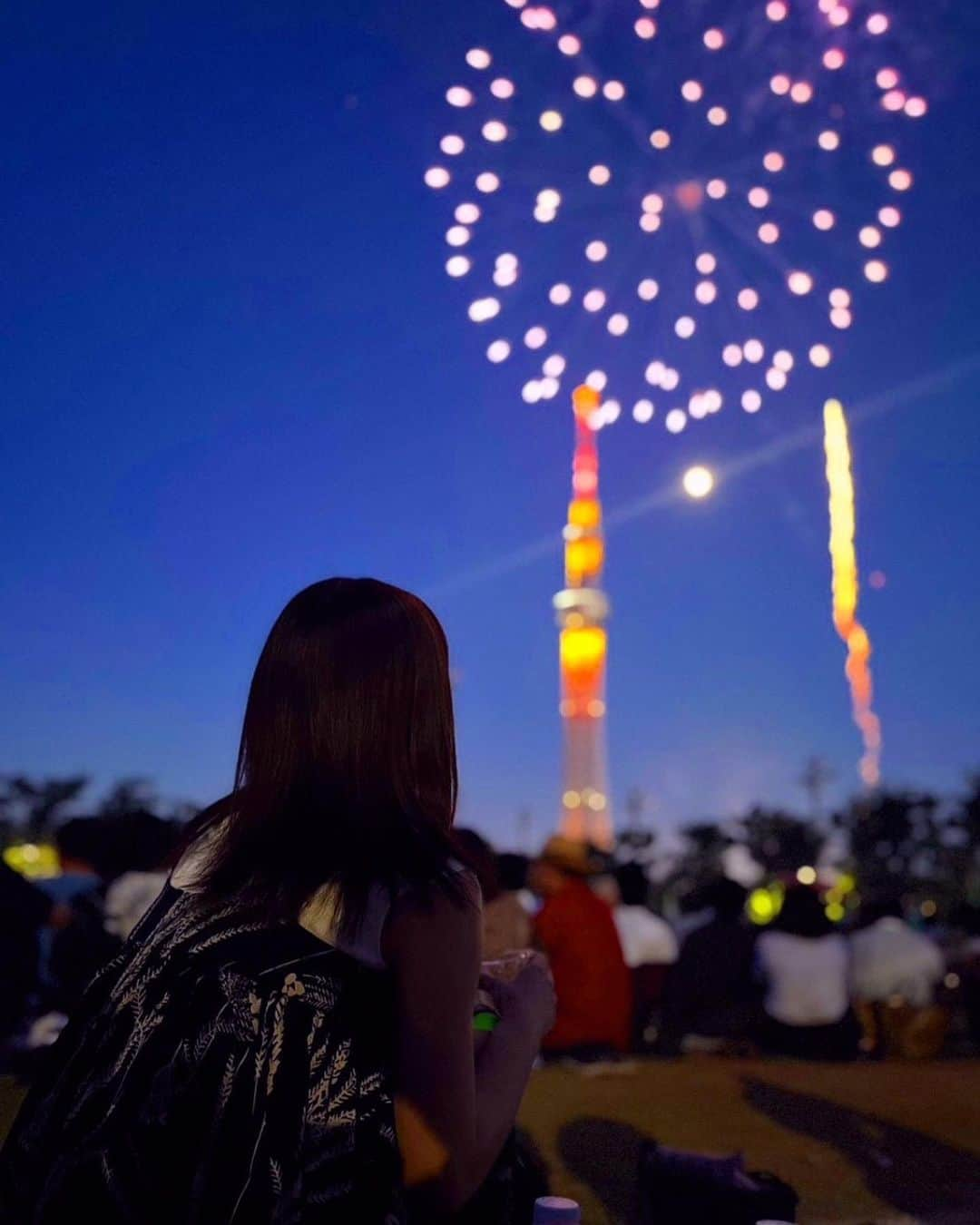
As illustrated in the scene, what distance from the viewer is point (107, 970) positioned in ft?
5.85

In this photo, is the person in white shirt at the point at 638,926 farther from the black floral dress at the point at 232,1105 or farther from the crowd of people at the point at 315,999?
the black floral dress at the point at 232,1105

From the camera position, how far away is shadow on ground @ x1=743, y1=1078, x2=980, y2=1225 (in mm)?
4980

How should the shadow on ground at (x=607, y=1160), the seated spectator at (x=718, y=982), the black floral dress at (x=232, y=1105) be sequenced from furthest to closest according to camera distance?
the seated spectator at (x=718, y=982) < the shadow on ground at (x=607, y=1160) < the black floral dress at (x=232, y=1105)

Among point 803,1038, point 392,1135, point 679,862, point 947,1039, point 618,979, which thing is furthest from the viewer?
point 679,862

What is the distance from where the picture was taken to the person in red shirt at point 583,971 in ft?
24.7

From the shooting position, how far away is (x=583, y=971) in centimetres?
750

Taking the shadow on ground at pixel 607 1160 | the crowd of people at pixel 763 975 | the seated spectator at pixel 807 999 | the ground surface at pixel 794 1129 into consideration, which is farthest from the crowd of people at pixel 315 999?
the seated spectator at pixel 807 999

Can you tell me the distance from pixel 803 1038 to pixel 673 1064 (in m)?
1.14

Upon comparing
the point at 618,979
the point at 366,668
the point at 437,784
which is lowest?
the point at 618,979

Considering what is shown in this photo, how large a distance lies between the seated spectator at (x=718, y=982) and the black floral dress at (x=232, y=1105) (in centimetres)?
731

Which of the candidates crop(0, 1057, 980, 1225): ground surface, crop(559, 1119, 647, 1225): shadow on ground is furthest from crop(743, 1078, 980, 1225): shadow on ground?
crop(559, 1119, 647, 1225): shadow on ground

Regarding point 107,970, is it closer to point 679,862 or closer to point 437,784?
point 437,784

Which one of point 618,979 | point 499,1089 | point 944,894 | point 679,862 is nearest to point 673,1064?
point 618,979

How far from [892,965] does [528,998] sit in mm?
7478
